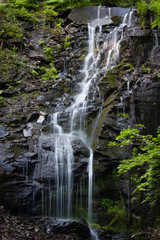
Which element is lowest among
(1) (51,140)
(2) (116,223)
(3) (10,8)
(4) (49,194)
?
(2) (116,223)

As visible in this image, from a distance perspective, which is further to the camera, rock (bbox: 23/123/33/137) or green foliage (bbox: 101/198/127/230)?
rock (bbox: 23/123/33/137)

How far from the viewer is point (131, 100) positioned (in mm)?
9094

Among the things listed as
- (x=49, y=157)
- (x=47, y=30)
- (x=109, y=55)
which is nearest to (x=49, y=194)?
(x=49, y=157)

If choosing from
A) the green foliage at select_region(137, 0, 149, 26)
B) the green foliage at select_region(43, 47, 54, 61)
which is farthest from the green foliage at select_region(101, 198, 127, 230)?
the green foliage at select_region(137, 0, 149, 26)

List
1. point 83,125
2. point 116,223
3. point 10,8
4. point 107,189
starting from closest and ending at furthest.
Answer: point 116,223 < point 107,189 < point 83,125 < point 10,8

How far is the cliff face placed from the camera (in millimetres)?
7992

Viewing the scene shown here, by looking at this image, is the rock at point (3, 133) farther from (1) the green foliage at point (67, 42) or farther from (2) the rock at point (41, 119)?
(1) the green foliage at point (67, 42)

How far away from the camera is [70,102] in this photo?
11148 mm

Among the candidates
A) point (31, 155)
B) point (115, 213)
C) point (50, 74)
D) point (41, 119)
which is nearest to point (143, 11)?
point (50, 74)

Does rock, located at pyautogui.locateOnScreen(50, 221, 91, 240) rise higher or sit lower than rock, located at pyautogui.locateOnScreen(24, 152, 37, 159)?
lower

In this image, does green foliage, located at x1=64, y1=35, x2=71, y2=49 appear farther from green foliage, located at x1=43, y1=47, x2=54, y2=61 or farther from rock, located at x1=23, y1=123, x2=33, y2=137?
rock, located at x1=23, y1=123, x2=33, y2=137

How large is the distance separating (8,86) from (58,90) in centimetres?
270

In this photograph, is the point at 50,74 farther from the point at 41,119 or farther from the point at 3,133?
the point at 3,133

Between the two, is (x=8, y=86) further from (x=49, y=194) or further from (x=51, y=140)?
(x=49, y=194)
